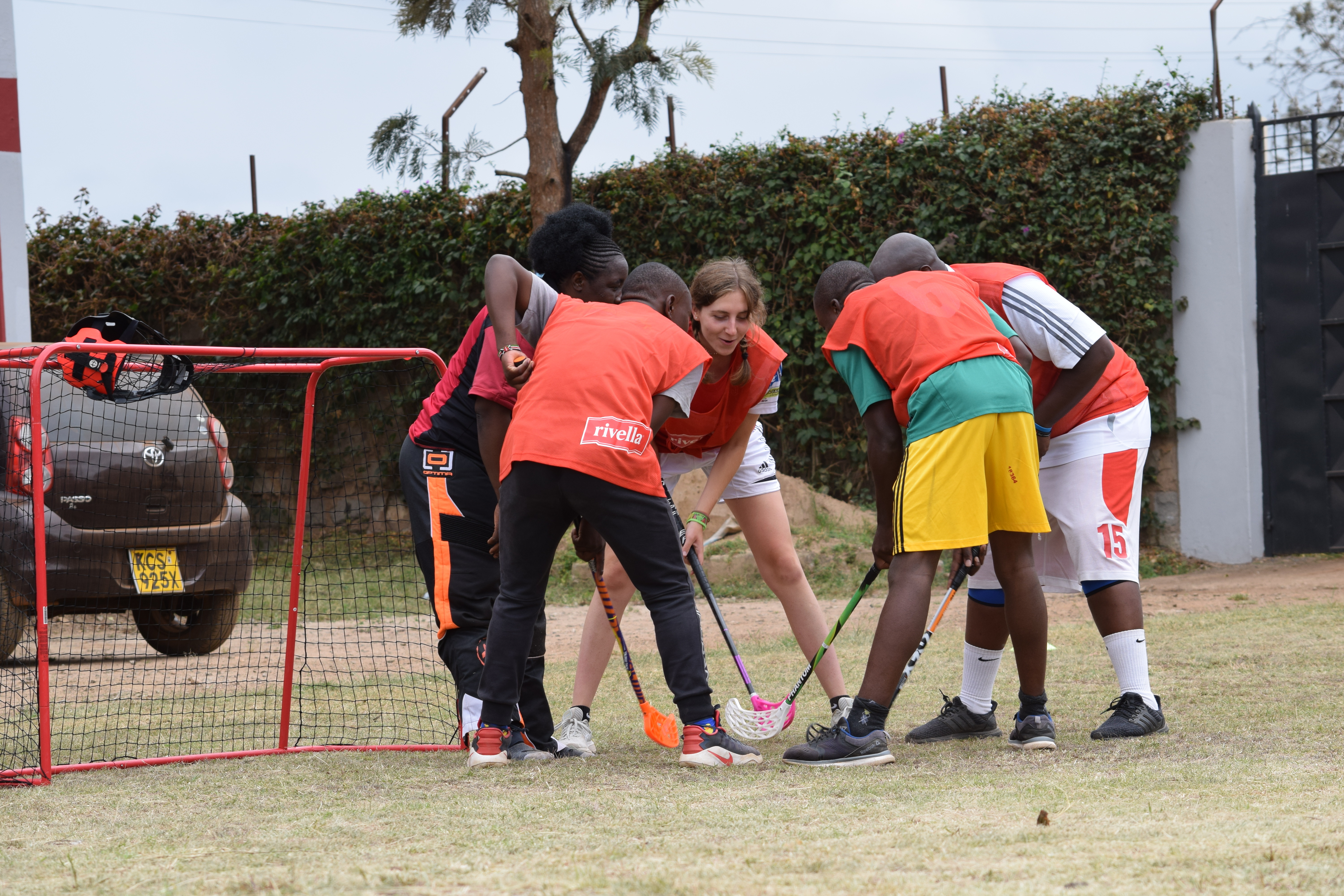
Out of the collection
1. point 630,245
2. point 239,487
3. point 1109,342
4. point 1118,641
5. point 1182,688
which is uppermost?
point 630,245

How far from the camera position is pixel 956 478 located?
3537mm

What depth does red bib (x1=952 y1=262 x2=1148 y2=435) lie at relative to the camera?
4062 mm

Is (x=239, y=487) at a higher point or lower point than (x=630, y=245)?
lower

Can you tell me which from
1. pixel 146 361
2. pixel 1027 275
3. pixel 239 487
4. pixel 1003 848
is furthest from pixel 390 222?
pixel 1003 848

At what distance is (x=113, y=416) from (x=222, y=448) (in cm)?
56

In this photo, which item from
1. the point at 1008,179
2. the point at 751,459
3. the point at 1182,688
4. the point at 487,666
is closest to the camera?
the point at 487,666

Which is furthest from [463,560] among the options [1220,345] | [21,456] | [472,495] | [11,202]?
[1220,345]

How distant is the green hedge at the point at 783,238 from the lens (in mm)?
10008

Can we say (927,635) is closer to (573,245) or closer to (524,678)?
(524,678)

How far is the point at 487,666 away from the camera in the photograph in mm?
3592

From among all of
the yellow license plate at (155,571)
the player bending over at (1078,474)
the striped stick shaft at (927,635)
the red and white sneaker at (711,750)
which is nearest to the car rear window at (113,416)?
the yellow license plate at (155,571)

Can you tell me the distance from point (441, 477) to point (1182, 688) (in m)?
2.82

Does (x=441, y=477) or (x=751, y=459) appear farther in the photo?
(x=751, y=459)

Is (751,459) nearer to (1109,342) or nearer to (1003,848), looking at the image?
(1109,342)
